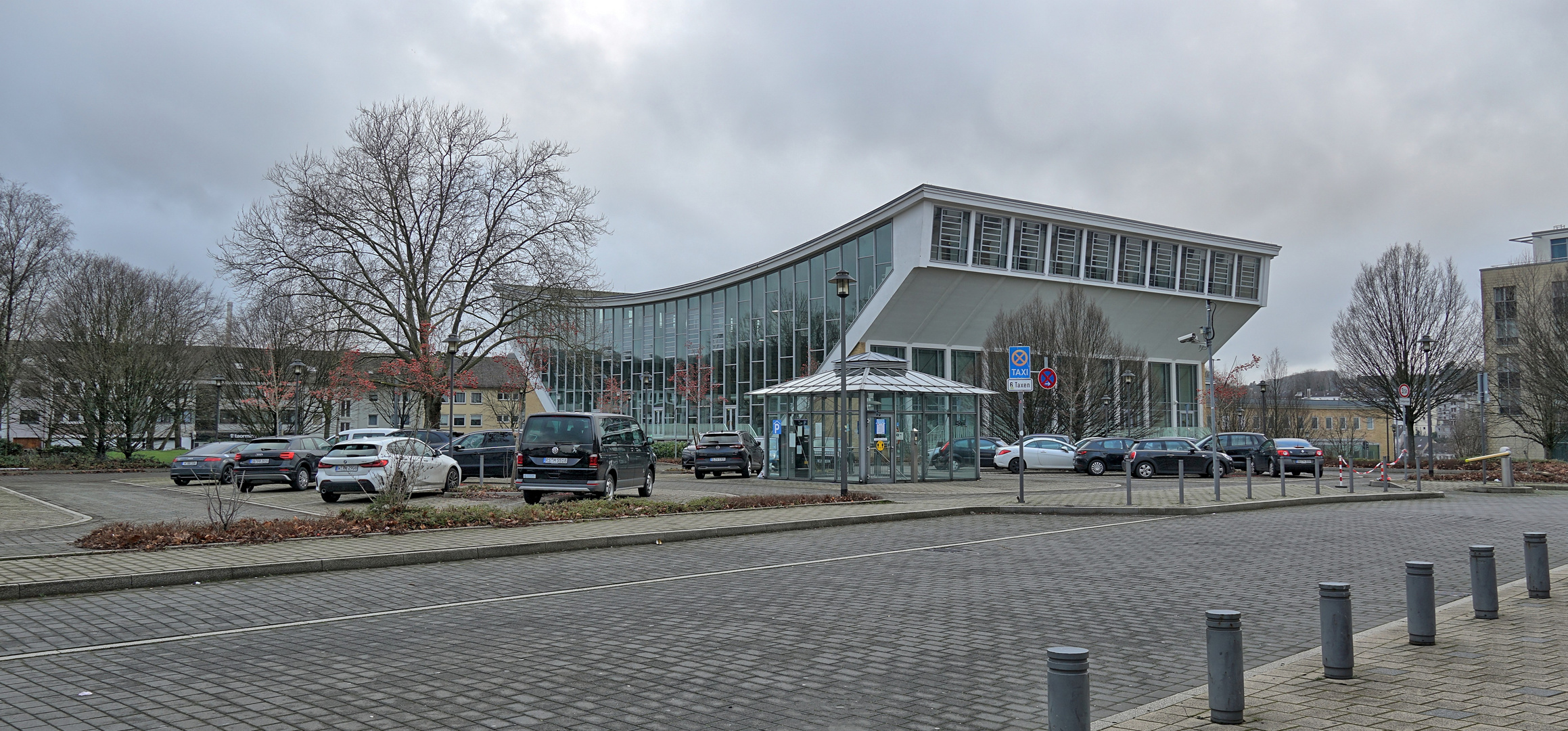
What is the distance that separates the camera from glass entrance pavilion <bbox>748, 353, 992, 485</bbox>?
29250 mm

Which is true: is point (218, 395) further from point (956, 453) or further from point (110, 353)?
point (956, 453)

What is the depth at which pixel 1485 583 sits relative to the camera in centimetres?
752

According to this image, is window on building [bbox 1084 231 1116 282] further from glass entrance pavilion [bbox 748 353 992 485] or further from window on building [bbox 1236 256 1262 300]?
glass entrance pavilion [bbox 748 353 992 485]

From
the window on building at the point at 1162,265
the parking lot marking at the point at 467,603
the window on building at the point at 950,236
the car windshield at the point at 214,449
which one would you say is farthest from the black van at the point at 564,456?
the window on building at the point at 1162,265

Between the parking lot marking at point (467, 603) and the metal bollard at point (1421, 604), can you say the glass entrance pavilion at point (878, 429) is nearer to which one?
the parking lot marking at point (467, 603)

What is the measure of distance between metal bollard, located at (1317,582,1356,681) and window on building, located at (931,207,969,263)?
41081 millimetres

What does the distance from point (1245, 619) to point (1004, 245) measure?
42037 mm

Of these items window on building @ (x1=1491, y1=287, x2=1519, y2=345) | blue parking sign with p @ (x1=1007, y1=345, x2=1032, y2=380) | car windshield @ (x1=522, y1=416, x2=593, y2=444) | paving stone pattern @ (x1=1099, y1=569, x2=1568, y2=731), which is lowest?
paving stone pattern @ (x1=1099, y1=569, x2=1568, y2=731)

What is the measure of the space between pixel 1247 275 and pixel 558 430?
5112cm

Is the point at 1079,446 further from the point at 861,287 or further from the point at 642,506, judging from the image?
the point at 642,506

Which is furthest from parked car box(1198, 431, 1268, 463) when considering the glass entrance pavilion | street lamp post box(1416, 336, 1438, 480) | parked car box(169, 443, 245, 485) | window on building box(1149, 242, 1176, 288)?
parked car box(169, 443, 245, 485)

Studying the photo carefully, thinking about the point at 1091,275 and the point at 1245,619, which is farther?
the point at 1091,275

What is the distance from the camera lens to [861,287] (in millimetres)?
49281

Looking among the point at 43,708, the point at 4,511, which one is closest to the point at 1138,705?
the point at 43,708
